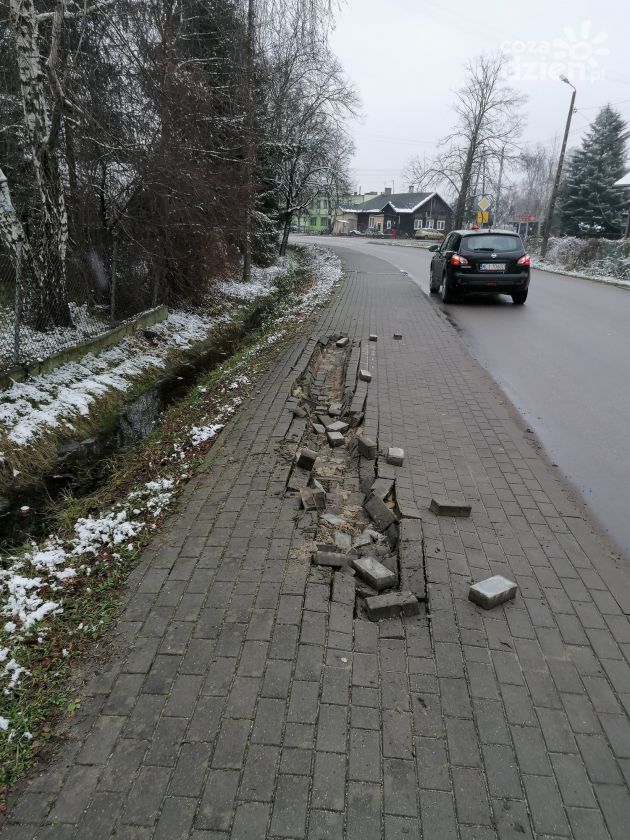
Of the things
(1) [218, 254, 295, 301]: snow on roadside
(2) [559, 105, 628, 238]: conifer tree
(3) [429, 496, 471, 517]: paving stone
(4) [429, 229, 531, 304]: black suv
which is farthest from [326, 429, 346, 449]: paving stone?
(2) [559, 105, 628, 238]: conifer tree

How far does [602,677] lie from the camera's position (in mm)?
2523

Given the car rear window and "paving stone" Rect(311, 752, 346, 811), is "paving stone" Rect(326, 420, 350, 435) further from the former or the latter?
the car rear window

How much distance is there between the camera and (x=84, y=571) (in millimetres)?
3412

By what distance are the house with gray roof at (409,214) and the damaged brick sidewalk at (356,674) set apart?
78.4m

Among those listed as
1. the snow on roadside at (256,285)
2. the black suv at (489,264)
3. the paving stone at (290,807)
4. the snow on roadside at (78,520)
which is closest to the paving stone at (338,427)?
the snow on roadside at (78,520)

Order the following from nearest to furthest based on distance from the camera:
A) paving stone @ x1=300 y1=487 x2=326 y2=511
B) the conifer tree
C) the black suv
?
paving stone @ x1=300 y1=487 x2=326 y2=511 → the black suv → the conifer tree

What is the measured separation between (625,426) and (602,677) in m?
3.95

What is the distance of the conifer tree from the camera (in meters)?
37.4

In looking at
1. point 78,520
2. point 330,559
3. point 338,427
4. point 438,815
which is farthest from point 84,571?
point 338,427

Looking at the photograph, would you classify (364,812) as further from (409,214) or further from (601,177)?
(409,214)

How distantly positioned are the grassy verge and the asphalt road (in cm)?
336

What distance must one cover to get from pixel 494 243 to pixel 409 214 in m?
74.7

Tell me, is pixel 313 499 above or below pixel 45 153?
below

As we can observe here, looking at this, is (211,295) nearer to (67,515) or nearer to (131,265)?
(131,265)
